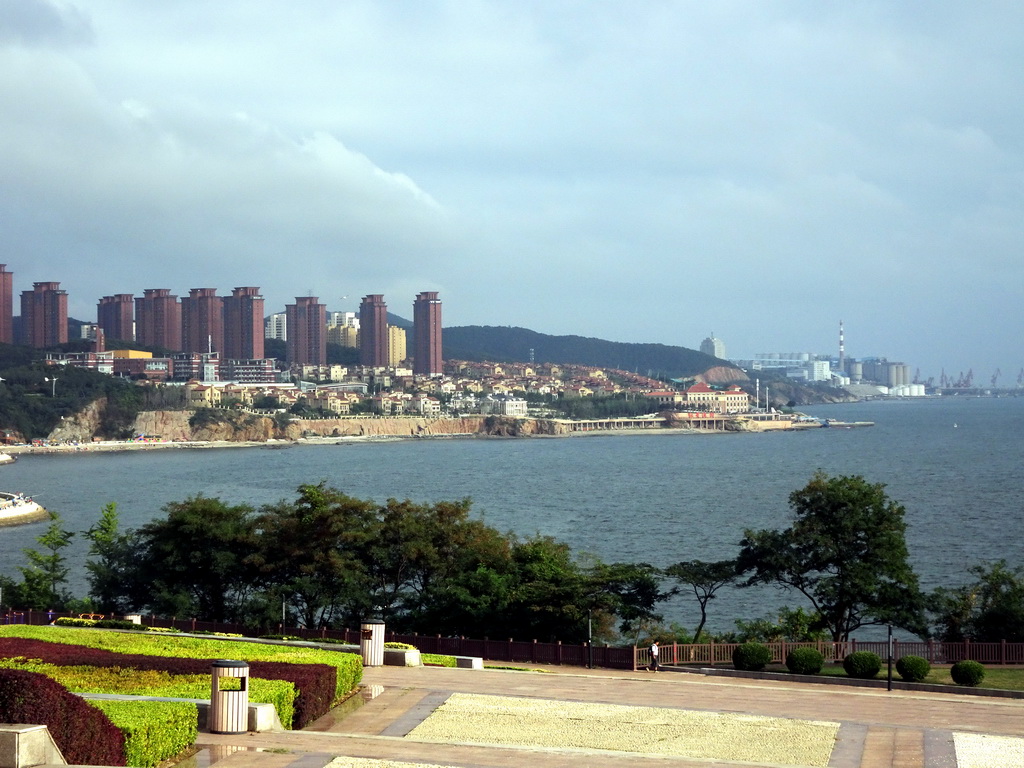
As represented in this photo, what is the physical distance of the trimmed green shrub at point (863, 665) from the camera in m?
13.5

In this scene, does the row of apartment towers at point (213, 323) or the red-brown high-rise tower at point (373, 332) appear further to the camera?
the red-brown high-rise tower at point (373, 332)

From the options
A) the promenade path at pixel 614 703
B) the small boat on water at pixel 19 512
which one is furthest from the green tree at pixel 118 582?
the small boat on water at pixel 19 512

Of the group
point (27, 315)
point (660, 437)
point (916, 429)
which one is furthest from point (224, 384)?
point (916, 429)

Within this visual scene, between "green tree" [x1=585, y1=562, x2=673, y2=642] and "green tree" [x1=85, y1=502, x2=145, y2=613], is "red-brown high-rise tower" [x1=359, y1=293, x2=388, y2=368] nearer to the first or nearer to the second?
"green tree" [x1=85, y1=502, x2=145, y2=613]

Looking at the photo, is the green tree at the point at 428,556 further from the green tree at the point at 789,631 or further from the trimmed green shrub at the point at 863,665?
the trimmed green shrub at the point at 863,665

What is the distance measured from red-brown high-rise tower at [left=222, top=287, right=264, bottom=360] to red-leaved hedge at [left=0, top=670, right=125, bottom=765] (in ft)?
489

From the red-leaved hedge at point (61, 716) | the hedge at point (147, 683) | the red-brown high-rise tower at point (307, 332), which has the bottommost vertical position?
the hedge at point (147, 683)

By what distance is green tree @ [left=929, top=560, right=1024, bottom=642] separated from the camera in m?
16.5

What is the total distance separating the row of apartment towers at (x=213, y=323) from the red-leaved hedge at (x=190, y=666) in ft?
415

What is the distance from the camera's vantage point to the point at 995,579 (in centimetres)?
1742

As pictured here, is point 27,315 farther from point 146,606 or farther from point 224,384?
point 146,606

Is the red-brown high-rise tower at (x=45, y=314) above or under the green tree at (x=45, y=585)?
above

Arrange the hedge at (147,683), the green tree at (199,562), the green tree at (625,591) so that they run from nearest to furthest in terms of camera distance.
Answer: the hedge at (147,683), the green tree at (625,591), the green tree at (199,562)

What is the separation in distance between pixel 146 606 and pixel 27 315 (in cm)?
13824
